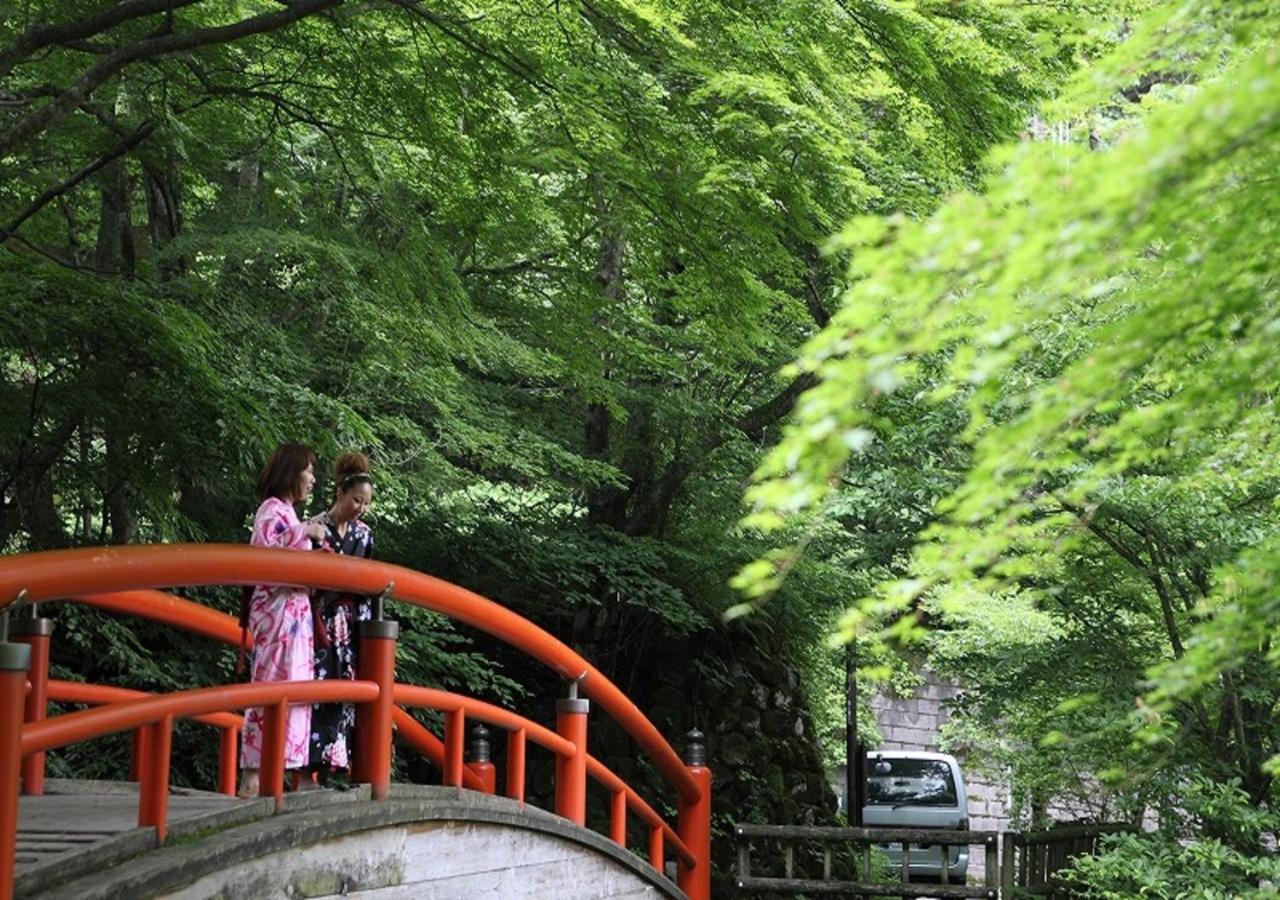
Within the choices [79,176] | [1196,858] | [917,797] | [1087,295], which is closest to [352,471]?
[79,176]

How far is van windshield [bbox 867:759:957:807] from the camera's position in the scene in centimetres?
1709

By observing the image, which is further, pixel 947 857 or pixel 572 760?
pixel 947 857

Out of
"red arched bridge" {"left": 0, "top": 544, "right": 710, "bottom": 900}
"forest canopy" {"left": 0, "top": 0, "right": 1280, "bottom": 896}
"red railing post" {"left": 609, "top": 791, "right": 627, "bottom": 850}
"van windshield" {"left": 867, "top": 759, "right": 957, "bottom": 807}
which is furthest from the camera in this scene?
"van windshield" {"left": 867, "top": 759, "right": 957, "bottom": 807}

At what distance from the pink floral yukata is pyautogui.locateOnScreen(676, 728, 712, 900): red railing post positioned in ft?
10.8

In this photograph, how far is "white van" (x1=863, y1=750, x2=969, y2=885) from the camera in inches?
667

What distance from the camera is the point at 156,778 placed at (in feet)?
12.9

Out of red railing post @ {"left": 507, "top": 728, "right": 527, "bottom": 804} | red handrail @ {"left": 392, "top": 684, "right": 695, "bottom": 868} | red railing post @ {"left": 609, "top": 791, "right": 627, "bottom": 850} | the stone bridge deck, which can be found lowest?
the stone bridge deck

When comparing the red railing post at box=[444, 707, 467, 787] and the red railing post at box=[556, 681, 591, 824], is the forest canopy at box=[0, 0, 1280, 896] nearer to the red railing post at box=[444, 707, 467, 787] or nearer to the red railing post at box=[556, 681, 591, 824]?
the red railing post at box=[556, 681, 591, 824]

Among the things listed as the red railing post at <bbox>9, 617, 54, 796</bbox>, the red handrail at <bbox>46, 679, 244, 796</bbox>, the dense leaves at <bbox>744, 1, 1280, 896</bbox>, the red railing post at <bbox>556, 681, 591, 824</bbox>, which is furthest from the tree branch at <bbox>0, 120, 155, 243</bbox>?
the dense leaves at <bbox>744, 1, 1280, 896</bbox>

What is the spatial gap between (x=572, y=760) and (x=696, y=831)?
73.0 inches

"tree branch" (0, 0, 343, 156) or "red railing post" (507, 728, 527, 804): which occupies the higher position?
"tree branch" (0, 0, 343, 156)

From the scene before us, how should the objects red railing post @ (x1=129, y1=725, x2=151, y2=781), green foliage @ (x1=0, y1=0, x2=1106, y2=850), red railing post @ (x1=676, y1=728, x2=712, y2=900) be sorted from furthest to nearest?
red railing post @ (x1=676, y1=728, x2=712, y2=900) < green foliage @ (x1=0, y1=0, x2=1106, y2=850) < red railing post @ (x1=129, y1=725, x2=151, y2=781)

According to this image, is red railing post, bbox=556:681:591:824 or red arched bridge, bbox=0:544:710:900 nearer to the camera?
red arched bridge, bbox=0:544:710:900

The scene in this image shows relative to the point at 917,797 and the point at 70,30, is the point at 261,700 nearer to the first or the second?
the point at 70,30
